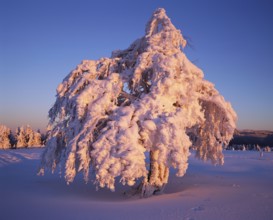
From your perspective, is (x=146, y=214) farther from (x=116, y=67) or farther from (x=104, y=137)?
(x=116, y=67)

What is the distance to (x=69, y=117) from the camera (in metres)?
12.2

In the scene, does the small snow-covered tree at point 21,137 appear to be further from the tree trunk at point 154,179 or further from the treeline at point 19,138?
the tree trunk at point 154,179

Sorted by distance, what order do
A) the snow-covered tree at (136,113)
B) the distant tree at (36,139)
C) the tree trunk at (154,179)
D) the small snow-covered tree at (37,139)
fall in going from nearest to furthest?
the snow-covered tree at (136,113) < the tree trunk at (154,179) < the distant tree at (36,139) < the small snow-covered tree at (37,139)

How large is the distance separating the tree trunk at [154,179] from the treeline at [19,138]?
176 feet

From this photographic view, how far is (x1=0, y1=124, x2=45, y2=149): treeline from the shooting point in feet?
200

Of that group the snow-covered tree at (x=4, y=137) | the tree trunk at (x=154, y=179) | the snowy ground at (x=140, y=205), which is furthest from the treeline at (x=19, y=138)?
the tree trunk at (x=154, y=179)

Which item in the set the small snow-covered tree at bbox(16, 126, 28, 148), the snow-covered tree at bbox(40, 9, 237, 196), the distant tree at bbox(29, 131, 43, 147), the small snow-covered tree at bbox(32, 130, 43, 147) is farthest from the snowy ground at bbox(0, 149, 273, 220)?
the small snow-covered tree at bbox(32, 130, 43, 147)

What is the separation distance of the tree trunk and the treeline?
5371 cm

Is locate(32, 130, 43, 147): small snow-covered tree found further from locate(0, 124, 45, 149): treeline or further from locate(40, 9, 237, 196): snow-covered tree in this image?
locate(40, 9, 237, 196): snow-covered tree

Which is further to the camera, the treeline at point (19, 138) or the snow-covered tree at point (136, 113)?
the treeline at point (19, 138)

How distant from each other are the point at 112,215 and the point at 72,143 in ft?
10.6

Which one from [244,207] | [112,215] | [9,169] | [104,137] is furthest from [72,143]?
[9,169]

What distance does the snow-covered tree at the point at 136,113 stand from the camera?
34.0 ft

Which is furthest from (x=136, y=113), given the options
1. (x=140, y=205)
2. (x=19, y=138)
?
(x=19, y=138)
